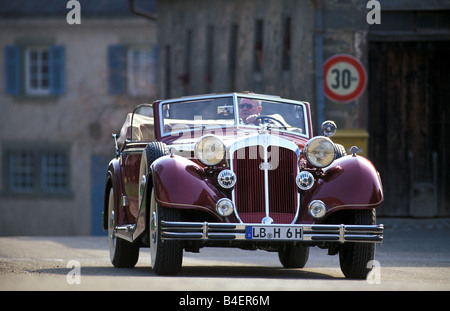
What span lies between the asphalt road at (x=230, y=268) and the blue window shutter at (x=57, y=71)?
1468 centimetres

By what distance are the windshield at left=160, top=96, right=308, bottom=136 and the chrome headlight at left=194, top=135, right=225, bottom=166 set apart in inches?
51.4

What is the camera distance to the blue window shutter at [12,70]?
107 feet

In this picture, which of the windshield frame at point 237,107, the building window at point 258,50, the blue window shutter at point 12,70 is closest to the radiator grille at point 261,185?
the windshield frame at point 237,107

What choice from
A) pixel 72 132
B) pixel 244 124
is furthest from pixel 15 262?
pixel 72 132

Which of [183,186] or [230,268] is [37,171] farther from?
[183,186]

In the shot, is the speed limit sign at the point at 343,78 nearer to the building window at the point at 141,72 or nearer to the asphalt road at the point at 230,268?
the asphalt road at the point at 230,268

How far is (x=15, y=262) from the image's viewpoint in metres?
11.8

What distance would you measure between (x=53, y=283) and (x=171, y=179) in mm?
1417

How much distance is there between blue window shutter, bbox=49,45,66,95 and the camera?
3259 cm

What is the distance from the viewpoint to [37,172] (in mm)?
32562

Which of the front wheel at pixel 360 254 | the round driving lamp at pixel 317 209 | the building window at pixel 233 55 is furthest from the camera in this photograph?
the building window at pixel 233 55

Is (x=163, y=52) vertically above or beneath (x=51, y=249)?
above
